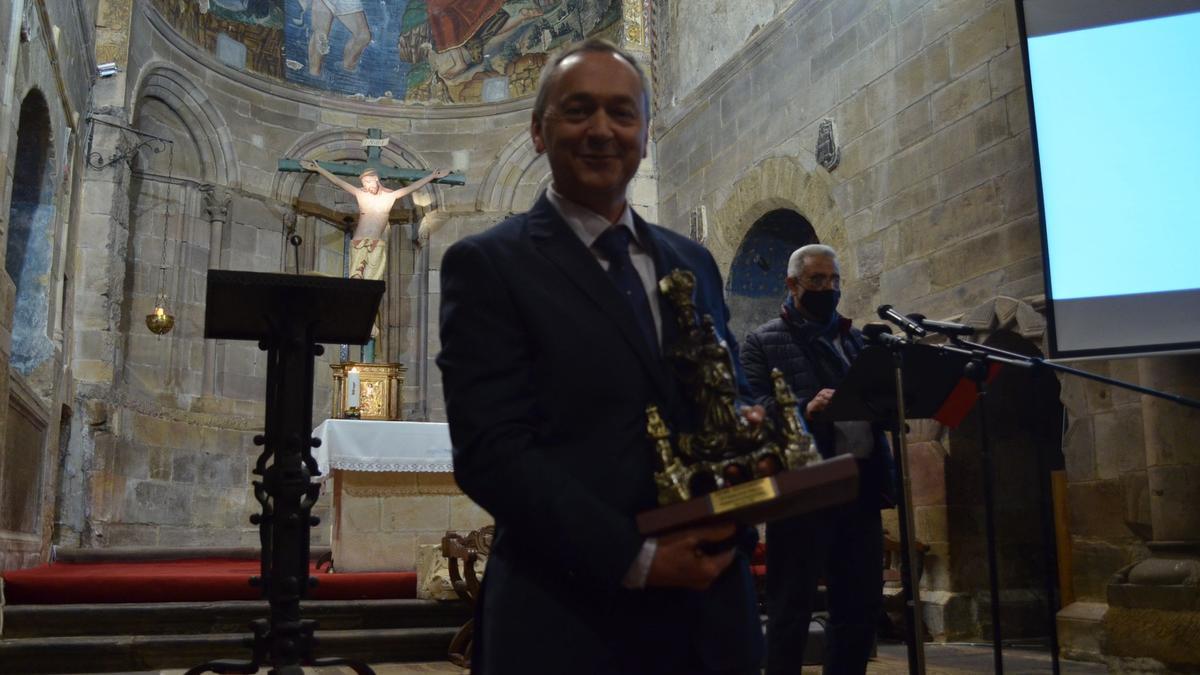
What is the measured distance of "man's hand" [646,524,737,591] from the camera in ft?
3.69

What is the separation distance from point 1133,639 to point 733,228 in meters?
5.41

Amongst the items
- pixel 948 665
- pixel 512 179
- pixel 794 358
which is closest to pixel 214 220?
pixel 512 179

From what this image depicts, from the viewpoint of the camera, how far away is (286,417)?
3.52 m

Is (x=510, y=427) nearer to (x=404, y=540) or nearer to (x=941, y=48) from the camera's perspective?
(x=404, y=540)

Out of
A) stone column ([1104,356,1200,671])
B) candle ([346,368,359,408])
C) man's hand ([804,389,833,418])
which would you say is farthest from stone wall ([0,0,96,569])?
stone column ([1104,356,1200,671])

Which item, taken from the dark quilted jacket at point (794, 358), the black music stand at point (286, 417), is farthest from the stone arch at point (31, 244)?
the dark quilted jacket at point (794, 358)

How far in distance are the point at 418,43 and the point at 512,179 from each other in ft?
7.38

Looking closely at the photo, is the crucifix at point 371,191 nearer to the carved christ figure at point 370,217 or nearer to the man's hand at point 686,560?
the carved christ figure at point 370,217

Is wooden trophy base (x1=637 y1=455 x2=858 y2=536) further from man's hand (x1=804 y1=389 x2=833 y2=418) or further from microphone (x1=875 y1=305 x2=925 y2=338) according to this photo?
microphone (x1=875 y1=305 x2=925 y2=338)

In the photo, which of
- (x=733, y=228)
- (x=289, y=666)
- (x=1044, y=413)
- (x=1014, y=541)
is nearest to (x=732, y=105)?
(x=733, y=228)

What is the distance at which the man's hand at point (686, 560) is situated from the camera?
1.13 meters

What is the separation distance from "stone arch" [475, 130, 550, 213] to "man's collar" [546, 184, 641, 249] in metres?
11.1

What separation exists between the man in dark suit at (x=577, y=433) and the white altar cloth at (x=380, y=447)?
15.8ft

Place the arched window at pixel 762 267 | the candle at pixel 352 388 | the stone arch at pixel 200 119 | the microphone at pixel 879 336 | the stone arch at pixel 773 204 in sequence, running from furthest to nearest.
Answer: the stone arch at pixel 200 119 → the arched window at pixel 762 267 → the stone arch at pixel 773 204 → the candle at pixel 352 388 → the microphone at pixel 879 336
